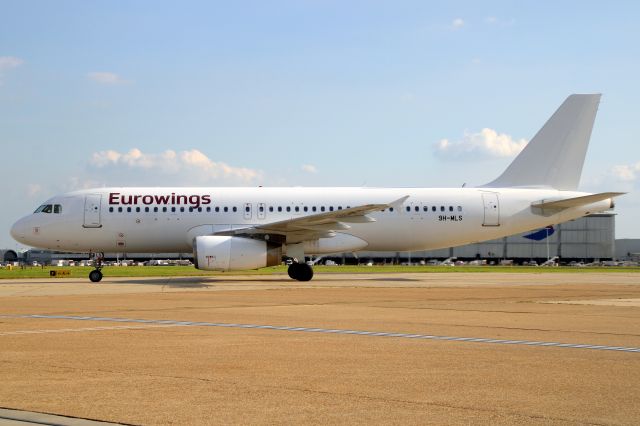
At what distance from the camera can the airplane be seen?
107ft

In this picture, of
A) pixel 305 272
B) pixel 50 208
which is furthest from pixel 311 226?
pixel 50 208

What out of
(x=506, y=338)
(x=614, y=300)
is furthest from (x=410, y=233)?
(x=506, y=338)

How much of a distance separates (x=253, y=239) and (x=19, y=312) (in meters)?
14.8

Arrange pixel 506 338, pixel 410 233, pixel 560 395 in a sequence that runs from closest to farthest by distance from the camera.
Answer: pixel 560 395 < pixel 506 338 < pixel 410 233

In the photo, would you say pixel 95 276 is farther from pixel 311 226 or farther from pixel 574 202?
pixel 574 202

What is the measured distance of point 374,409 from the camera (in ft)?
21.1

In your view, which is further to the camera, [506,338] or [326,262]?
[326,262]

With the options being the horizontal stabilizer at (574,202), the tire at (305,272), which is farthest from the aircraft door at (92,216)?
the horizontal stabilizer at (574,202)

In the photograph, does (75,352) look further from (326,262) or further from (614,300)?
(326,262)

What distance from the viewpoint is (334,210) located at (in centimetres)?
3269

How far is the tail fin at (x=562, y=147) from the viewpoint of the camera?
114 ft

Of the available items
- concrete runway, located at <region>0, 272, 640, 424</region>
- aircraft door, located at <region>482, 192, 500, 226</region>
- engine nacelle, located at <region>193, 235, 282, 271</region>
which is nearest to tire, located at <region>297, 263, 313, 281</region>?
engine nacelle, located at <region>193, 235, 282, 271</region>

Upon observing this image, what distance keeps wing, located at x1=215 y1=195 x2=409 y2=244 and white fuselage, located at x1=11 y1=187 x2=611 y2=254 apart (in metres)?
0.84

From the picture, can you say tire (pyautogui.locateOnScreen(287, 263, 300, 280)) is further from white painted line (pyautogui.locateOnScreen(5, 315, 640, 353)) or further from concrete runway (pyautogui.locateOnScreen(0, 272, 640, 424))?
white painted line (pyautogui.locateOnScreen(5, 315, 640, 353))
